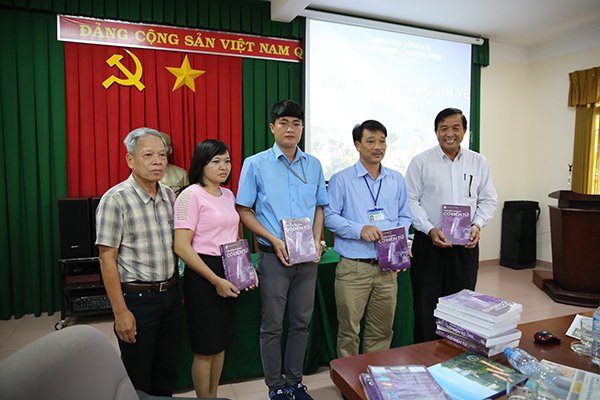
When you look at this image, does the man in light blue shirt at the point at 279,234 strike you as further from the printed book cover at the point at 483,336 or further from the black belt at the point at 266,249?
the printed book cover at the point at 483,336

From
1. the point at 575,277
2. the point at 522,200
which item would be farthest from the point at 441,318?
the point at 522,200

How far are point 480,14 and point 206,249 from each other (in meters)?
4.38

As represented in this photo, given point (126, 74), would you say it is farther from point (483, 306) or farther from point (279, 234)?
point (483, 306)

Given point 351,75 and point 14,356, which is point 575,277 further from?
point 14,356

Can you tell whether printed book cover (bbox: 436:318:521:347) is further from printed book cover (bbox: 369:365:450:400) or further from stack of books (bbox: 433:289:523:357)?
printed book cover (bbox: 369:365:450:400)

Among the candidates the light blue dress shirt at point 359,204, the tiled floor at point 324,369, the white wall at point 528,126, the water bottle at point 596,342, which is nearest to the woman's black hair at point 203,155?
the light blue dress shirt at point 359,204

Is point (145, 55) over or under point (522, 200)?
over

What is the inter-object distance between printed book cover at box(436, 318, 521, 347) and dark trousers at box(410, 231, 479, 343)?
865 mm

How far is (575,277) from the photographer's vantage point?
393cm

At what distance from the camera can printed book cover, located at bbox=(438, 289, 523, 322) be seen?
1261mm

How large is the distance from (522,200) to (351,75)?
3322 mm

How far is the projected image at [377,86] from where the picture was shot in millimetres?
4324

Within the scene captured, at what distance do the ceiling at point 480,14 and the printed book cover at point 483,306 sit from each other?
125 inches

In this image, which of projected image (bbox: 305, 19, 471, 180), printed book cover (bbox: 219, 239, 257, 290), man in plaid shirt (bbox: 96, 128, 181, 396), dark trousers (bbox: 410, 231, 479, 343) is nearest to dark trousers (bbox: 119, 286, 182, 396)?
man in plaid shirt (bbox: 96, 128, 181, 396)
